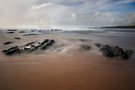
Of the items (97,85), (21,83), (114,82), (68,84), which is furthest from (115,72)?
(21,83)

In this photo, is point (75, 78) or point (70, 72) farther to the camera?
point (70, 72)

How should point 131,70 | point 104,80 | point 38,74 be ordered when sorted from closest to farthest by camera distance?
point 104,80
point 38,74
point 131,70

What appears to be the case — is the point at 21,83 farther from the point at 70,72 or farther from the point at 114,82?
the point at 114,82

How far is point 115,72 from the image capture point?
16.4 feet

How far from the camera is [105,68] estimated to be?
213 inches

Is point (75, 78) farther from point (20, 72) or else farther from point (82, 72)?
point (20, 72)

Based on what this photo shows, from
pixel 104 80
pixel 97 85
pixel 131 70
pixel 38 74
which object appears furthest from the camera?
pixel 131 70

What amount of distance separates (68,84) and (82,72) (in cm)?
108

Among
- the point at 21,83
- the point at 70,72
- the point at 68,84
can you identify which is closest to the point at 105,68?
the point at 70,72

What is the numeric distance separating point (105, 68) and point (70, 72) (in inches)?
55.5

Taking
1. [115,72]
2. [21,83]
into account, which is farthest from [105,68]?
[21,83]

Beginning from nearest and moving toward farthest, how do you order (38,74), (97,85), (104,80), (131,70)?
(97,85)
(104,80)
(38,74)
(131,70)

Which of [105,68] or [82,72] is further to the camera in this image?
[105,68]

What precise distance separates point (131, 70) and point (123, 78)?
3.07 feet
